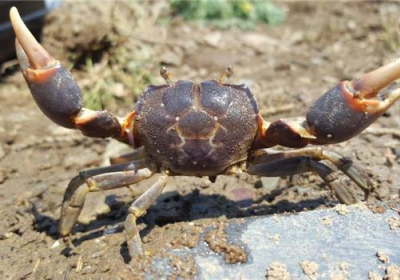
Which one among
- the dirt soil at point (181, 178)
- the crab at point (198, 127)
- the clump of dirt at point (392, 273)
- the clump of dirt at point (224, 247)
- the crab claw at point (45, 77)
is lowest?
the dirt soil at point (181, 178)

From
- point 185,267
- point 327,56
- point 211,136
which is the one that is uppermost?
point 211,136

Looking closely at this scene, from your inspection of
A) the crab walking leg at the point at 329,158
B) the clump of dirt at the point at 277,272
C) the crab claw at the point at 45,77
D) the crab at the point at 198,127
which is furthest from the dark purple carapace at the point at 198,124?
the clump of dirt at the point at 277,272

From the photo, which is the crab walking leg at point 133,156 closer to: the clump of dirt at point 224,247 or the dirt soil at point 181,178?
the dirt soil at point 181,178

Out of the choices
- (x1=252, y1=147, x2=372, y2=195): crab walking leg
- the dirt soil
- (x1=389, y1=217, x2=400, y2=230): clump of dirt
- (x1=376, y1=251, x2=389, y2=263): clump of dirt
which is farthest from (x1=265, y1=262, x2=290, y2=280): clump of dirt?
(x1=252, y1=147, x2=372, y2=195): crab walking leg

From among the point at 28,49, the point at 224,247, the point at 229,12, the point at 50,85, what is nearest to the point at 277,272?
the point at 224,247

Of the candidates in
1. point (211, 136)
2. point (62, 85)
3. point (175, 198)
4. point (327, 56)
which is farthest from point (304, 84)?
point (62, 85)

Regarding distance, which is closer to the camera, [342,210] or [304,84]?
[342,210]

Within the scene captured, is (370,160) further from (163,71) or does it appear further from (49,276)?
(49,276)

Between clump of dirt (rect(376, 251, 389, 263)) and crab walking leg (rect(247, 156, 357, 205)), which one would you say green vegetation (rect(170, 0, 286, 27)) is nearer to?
crab walking leg (rect(247, 156, 357, 205))
